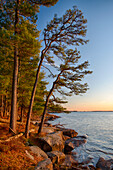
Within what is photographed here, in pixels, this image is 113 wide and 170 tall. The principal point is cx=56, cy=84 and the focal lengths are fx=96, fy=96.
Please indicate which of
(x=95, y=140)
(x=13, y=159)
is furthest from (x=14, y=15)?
(x=95, y=140)

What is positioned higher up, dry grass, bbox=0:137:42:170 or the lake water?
dry grass, bbox=0:137:42:170

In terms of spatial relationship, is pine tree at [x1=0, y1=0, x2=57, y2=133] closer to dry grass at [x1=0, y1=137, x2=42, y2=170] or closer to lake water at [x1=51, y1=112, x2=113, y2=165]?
dry grass at [x1=0, y1=137, x2=42, y2=170]

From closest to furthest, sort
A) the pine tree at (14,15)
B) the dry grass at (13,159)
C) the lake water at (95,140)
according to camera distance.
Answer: the dry grass at (13,159)
the pine tree at (14,15)
the lake water at (95,140)

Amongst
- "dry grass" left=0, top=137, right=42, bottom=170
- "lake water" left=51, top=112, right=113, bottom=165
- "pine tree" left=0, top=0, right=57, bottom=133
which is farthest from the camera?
"lake water" left=51, top=112, right=113, bottom=165

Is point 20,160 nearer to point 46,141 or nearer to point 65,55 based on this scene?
point 46,141

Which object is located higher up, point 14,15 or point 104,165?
point 14,15

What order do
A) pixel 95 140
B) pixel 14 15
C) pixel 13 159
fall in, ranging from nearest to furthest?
1. pixel 13 159
2. pixel 14 15
3. pixel 95 140

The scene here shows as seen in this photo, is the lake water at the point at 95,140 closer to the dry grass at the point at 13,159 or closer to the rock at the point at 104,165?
the rock at the point at 104,165

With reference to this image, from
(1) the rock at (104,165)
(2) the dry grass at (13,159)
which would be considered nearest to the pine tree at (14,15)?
(2) the dry grass at (13,159)

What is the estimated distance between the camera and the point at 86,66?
1014 cm

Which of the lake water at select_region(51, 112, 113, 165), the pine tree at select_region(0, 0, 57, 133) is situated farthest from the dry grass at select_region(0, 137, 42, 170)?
the lake water at select_region(51, 112, 113, 165)

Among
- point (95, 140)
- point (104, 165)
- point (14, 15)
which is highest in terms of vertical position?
point (14, 15)

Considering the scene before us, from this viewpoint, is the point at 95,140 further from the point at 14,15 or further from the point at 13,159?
the point at 14,15

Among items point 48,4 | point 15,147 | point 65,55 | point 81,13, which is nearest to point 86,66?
point 65,55
